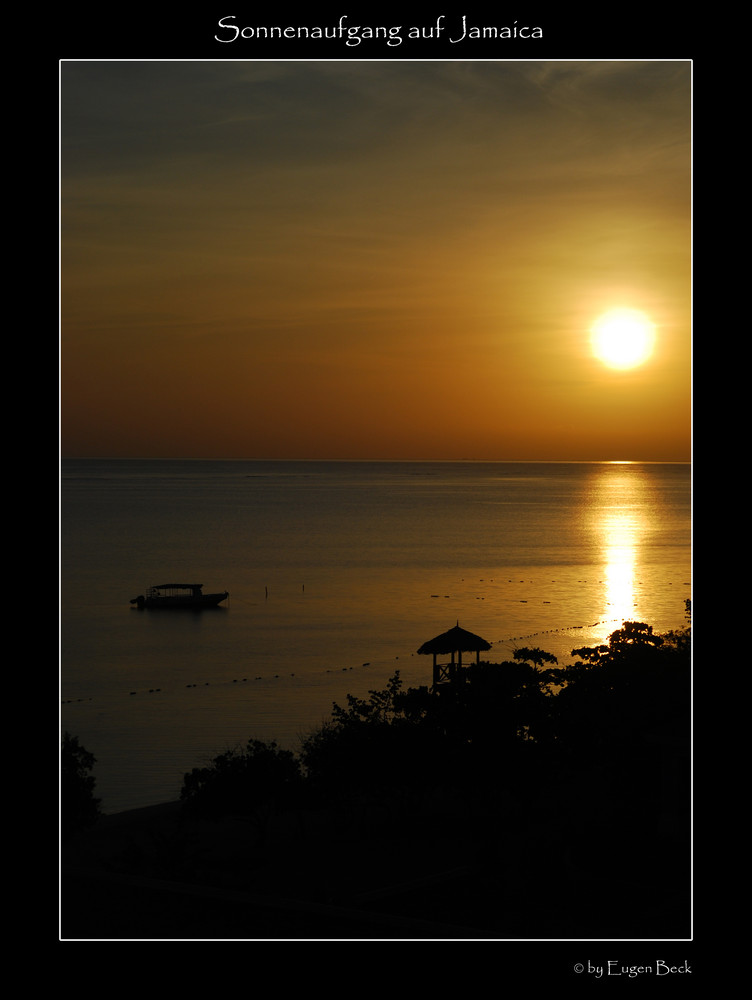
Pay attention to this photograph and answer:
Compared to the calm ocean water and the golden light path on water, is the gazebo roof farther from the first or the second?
the golden light path on water

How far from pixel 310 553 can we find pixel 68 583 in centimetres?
2931

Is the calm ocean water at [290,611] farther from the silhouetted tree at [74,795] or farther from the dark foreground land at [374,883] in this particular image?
the dark foreground land at [374,883]

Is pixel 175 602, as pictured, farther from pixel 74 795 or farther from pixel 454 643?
pixel 74 795

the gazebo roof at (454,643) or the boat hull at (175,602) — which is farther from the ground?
the gazebo roof at (454,643)

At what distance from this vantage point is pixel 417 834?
18.6m

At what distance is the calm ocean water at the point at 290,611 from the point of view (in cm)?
4350

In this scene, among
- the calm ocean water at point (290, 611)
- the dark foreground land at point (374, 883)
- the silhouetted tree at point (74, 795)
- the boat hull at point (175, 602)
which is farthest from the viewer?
the boat hull at point (175, 602)

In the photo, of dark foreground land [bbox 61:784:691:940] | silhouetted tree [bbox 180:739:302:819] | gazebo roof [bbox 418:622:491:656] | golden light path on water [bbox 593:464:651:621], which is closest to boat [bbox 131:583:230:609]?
golden light path on water [bbox 593:464:651:621]

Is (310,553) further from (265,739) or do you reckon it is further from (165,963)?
(165,963)

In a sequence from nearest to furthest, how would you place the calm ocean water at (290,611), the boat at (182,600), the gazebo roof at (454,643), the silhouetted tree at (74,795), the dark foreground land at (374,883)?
1. the dark foreground land at (374,883)
2. the silhouetted tree at (74,795)
3. the gazebo roof at (454,643)
4. the calm ocean water at (290,611)
5. the boat at (182,600)

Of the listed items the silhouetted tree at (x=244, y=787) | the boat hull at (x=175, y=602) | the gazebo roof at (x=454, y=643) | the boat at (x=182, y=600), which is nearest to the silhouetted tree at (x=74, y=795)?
the silhouetted tree at (x=244, y=787)

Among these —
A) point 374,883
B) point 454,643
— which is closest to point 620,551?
point 454,643

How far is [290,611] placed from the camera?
75.0 metres

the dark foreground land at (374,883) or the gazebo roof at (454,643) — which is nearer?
the dark foreground land at (374,883)
